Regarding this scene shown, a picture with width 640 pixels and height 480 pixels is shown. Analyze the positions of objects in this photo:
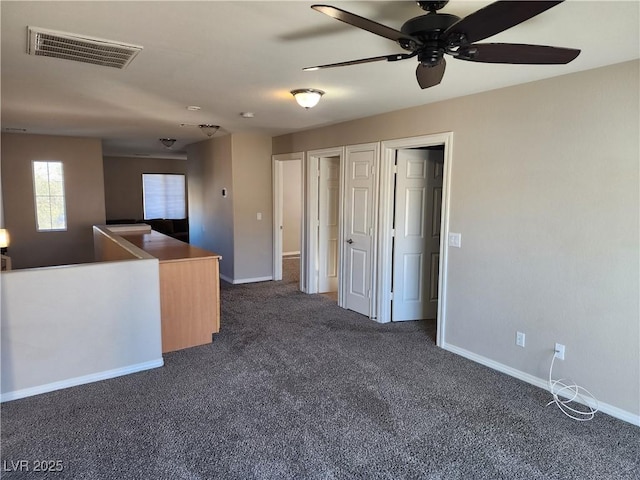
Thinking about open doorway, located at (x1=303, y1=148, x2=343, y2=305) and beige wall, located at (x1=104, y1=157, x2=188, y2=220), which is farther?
beige wall, located at (x1=104, y1=157, x2=188, y2=220)

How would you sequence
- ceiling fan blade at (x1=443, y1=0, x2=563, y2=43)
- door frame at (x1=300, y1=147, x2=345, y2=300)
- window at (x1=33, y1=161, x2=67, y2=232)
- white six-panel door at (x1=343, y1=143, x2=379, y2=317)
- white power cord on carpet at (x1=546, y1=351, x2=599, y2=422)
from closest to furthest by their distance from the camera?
1. ceiling fan blade at (x1=443, y1=0, x2=563, y2=43)
2. white power cord on carpet at (x1=546, y1=351, x2=599, y2=422)
3. white six-panel door at (x1=343, y1=143, x2=379, y2=317)
4. door frame at (x1=300, y1=147, x2=345, y2=300)
5. window at (x1=33, y1=161, x2=67, y2=232)

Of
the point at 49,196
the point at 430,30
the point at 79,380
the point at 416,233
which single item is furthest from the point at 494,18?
the point at 49,196

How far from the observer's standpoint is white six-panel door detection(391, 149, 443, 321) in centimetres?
453

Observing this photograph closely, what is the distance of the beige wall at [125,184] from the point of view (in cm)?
1048

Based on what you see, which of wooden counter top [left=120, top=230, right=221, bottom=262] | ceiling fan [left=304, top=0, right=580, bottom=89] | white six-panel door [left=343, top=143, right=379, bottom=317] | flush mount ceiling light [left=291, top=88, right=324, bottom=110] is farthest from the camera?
white six-panel door [left=343, top=143, right=379, bottom=317]

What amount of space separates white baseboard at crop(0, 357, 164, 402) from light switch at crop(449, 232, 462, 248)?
9.39 feet

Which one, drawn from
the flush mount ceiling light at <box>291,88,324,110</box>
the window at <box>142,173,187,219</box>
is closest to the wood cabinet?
the flush mount ceiling light at <box>291,88,324,110</box>

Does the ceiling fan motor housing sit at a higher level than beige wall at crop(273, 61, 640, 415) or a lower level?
higher

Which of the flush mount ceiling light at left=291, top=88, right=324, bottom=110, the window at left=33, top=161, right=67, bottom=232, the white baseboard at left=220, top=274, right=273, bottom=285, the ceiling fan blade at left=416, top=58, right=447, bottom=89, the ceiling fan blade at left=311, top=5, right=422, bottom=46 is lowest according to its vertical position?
the white baseboard at left=220, top=274, right=273, bottom=285

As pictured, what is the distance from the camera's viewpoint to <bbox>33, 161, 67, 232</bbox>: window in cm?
672

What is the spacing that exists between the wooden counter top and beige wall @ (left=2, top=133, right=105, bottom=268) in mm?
1857

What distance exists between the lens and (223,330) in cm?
440

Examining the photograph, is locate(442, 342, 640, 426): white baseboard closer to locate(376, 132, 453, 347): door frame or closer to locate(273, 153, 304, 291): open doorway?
locate(376, 132, 453, 347): door frame

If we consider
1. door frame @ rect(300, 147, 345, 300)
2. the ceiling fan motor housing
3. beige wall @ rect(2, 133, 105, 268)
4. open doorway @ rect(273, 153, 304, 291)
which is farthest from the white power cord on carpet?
beige wall @ rect(2, 133, 105, 268)
